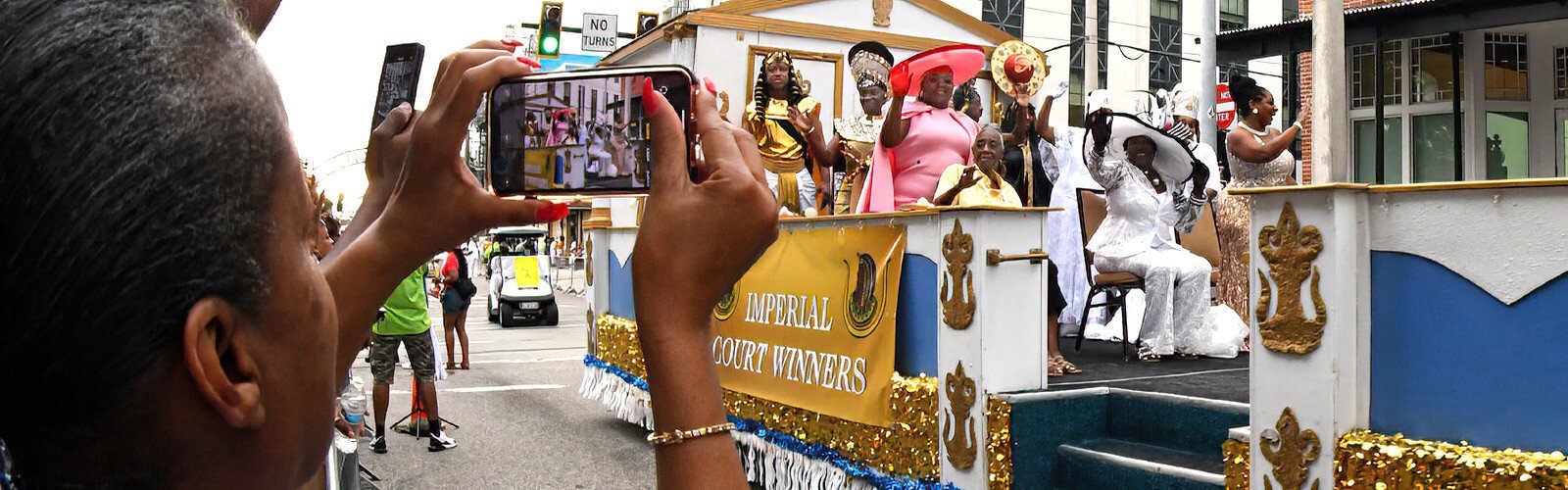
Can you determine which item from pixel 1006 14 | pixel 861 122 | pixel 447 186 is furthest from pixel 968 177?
pixel 1006 14

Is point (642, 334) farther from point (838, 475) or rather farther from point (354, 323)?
point (838, 475)

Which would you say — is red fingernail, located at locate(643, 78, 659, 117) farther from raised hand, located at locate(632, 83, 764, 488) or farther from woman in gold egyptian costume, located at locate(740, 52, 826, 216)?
woman in gold egyptian costume, located at locate(740, 52, 826, 216)

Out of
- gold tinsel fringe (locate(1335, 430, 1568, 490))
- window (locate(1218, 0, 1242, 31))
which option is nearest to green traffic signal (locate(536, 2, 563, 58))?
gold tinsel fringe (locate(1335, 430, 1568, 490))

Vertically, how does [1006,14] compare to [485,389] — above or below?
above

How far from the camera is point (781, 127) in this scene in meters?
8.73

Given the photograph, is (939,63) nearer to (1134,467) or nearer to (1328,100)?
(1328,100)

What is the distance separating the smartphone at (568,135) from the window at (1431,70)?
1628 centimetres

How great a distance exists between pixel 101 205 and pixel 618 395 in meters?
8.28

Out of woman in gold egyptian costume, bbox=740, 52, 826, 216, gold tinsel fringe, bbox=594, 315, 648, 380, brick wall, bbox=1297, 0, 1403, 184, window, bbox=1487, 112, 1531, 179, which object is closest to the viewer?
gold tinsel fringe, bbox=594, 315, 648, 380

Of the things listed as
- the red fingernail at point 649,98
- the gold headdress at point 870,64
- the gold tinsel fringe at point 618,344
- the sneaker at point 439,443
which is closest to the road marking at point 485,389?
the gold tinsel fringe at point 618,344

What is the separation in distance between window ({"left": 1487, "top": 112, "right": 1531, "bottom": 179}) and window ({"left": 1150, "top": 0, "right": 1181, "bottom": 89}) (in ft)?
67.0

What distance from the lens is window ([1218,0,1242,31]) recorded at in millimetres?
36969

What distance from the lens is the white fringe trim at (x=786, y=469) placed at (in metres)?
5.70

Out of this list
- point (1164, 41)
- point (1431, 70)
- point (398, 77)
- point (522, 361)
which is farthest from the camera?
point (1164, 41)
